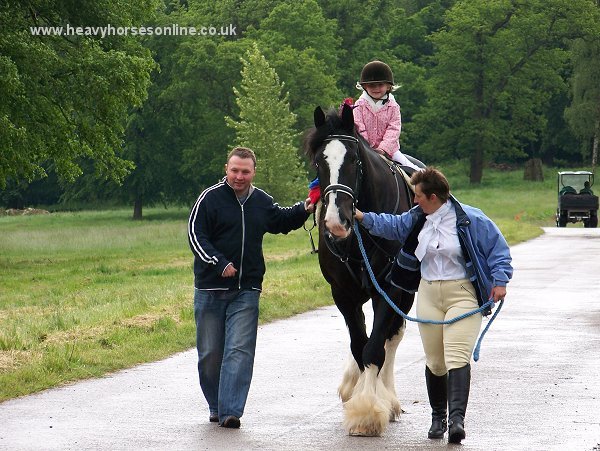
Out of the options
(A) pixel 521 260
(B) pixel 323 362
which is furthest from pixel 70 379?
(A) pixel 521 260

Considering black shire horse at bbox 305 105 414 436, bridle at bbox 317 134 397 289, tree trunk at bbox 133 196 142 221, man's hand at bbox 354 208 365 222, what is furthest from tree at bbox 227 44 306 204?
man's hand at bbox 354 208 365 222

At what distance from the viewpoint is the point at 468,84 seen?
3433 inches

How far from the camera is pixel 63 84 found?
2995cm

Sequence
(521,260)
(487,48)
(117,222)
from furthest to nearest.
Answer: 1. (487,48)
2. (117,222)
3. (521,260)

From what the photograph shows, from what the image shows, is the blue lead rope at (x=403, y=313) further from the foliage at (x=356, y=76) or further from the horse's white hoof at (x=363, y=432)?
the foliage at (x=356, y=76)

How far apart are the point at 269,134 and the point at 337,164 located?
165 feet

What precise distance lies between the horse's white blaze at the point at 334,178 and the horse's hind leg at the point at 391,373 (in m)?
1.48

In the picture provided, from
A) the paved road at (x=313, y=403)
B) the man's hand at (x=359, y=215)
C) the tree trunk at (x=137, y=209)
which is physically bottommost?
the tree trunk at (x=137, y=209)

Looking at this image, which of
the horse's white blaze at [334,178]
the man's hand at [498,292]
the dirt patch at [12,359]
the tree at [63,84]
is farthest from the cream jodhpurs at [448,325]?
the tree at [63,84]

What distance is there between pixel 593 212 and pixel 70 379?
42.5 m

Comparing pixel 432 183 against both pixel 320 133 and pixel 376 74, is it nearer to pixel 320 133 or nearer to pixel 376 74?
pixel 320 133

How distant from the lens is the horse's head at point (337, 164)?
7.73 meters

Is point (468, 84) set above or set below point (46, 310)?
above

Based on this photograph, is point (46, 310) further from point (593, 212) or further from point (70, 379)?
point (593, 212)
